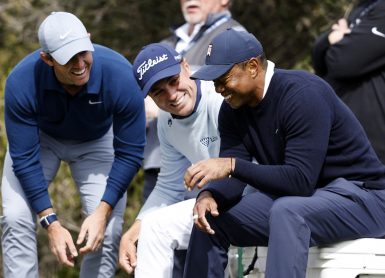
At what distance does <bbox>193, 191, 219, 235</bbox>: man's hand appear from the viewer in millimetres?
5039

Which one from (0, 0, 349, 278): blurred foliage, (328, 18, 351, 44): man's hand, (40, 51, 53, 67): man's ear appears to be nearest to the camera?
(40, 51, 53, 67): man's ear

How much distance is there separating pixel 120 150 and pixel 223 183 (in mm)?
1014

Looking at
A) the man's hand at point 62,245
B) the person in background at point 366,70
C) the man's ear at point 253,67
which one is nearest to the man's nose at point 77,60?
the man's hand at point 62,245

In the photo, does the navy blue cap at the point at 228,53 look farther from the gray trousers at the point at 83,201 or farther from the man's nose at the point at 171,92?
the gray trousers at the point at 83,201

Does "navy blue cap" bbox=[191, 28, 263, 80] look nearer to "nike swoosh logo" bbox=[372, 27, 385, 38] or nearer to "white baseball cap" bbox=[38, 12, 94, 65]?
"white baseball cap" bbox=[38, 12, 94, 65]

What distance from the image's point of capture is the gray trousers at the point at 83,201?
236 inches

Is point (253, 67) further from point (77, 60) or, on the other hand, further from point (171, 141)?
point (77, 60)

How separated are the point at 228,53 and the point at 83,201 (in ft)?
5.19

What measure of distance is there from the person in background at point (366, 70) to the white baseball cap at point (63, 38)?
1450mm

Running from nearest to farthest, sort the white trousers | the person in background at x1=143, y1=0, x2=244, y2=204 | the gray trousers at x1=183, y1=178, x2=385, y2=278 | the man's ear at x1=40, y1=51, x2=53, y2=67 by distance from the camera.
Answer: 1. the gray trousers at x1=183, y1=178, x2=385, y2=278
2. the white trousers
3. the man's ear at x1=40, y1=51, x2=53, y2=67
4. the person in background at x1=143, y1=0, x2=244, y2=204

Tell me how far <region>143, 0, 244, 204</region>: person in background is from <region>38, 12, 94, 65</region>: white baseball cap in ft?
3.51

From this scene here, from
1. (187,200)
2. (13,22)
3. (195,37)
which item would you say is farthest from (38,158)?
(13,22)

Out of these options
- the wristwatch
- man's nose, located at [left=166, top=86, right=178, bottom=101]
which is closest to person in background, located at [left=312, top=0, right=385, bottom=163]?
man's nose, located at [left=166, top=86, right=178, bottom=101]

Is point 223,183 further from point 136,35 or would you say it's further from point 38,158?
point 136,35
